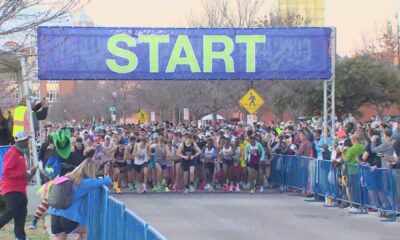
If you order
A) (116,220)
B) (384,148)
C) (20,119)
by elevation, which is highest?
(20,119)

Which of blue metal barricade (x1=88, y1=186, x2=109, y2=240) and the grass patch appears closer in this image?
blue metal barricade (x1=88, y1=186, x2=109, y2=240)

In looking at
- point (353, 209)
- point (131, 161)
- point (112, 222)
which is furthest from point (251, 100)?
point (112, 222)

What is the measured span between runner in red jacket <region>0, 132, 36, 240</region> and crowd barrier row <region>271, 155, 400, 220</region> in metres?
8.00

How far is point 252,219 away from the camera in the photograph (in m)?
15.0

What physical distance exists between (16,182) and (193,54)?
1128cm

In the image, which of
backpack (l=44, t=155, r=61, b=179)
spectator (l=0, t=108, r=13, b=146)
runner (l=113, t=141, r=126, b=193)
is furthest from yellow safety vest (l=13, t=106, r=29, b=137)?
runner (l=113, t=141, r=126, b=193)

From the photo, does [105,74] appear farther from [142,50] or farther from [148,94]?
[148,94]

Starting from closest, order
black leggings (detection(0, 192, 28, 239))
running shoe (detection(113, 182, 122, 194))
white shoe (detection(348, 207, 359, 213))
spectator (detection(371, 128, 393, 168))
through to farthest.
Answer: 1. black leggings (detection(0, 192, 28, 239))
2. spectator (detection(371, 128, 393, 168))
3. white shoe (detection(348, 207, 359, 213))
4. running shoe (detection(113, 182, 122, 194))

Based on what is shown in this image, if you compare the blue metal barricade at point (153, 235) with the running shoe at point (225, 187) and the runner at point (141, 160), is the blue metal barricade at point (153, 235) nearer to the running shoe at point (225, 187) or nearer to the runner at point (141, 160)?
the runner at point (141, 160)

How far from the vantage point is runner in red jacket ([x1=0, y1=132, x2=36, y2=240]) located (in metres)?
9.76

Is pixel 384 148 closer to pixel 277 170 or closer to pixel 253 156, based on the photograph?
pixel 253 156

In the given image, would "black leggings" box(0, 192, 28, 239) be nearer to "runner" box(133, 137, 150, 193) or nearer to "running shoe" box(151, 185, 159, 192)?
"runner" box(133, 137, 150, 193)

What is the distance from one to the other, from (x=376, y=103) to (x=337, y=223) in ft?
115

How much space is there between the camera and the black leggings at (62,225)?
27.7ft
